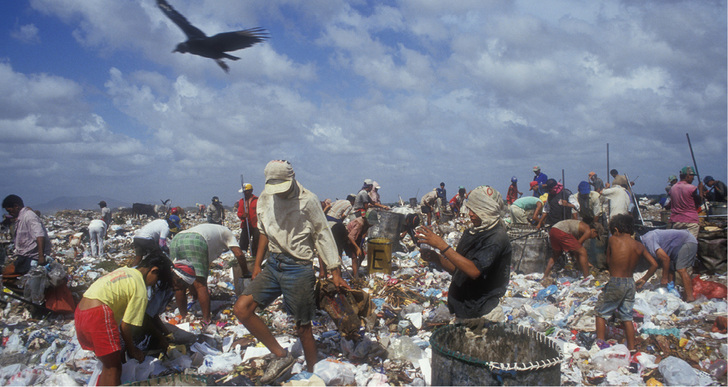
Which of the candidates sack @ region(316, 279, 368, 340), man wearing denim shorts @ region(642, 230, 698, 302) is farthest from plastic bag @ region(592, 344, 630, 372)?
man wearing denim shorts @ region(642, 230, 698, 302)

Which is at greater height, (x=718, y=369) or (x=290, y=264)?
(x=290, y=264)

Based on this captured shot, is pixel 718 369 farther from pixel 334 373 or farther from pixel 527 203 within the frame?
pixel 527 203

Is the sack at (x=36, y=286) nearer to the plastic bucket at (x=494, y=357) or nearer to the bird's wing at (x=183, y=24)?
the bird's wing at (x=183, y=24)

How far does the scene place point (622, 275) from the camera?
13.5ft

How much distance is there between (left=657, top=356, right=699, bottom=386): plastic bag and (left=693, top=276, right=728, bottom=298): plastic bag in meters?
2.64

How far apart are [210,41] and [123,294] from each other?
2187 mm

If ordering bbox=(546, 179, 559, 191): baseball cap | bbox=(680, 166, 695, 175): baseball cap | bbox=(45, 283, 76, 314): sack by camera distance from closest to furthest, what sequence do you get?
1. bbox=(45, 283, 76, 314): sack
2. bbox=(680, 166, 695, 175): baseball cap
3. bbox=(546, 179, 559, 191): baseball cap

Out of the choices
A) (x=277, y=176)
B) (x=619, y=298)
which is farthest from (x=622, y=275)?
(x=277, y=176)

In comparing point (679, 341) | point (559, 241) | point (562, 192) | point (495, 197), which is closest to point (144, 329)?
point (495, 197)

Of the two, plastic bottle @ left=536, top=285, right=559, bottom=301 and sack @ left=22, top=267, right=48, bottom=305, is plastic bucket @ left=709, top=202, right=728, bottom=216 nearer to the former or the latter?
plastic bottle @ left=536, top=285, right=559, bottom=301

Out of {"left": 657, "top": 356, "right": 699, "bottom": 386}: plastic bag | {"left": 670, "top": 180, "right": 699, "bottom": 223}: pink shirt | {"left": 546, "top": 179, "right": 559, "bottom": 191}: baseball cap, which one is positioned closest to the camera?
{"left": 657, "top": 356, "right": 699, "bottom": 386}: plastic bag

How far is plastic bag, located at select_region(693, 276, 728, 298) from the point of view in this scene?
5535 millimetres

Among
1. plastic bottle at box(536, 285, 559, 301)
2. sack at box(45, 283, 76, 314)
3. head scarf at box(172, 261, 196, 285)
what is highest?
head scarf at box(172, 261, 196, 285)

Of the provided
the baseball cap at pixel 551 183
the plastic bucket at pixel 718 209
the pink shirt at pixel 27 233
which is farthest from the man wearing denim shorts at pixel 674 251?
the pink shirt at pixel 27 233
